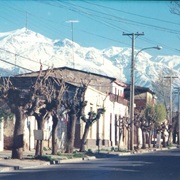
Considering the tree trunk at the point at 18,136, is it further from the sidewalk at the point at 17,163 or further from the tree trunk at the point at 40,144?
the tree trunk at the point at 40,144

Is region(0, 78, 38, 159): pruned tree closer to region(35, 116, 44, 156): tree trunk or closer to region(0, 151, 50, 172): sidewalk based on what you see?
region(0, 151, 50, 172): sidewalk

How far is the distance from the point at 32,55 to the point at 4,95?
129180 millimetres

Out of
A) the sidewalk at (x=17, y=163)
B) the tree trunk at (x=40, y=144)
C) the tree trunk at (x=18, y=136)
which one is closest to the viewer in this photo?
the sidewalk at (x=17, y=163)

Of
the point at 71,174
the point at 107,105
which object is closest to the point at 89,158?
the point at 71,174

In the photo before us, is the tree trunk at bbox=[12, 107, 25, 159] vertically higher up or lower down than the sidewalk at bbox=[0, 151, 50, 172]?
higher up

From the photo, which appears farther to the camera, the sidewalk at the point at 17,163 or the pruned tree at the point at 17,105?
the pruned tree at the point at 17,105

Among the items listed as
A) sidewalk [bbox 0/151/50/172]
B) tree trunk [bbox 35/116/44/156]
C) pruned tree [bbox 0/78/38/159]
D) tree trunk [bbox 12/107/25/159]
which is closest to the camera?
sidewalk [bbox 0/151/50/172]

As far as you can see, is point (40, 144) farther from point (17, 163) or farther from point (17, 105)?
point (17, 163)

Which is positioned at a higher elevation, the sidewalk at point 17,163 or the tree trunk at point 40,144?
the tree trunk at point 40,144

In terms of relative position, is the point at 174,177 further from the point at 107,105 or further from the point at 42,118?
the point at 107,105

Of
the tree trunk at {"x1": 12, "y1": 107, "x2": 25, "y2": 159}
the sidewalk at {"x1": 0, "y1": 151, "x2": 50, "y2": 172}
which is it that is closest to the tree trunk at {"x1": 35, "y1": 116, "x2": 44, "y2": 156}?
the sidewalk at {"x1": 0, "y1": 151, "x2": 50, "y2": 172}

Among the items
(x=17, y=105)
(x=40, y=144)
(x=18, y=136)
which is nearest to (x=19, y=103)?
(x=17, y=105)

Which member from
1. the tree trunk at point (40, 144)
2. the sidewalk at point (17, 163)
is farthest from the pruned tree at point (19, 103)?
the tree trunk at point (40, 144)

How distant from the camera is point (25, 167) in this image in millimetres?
33875
